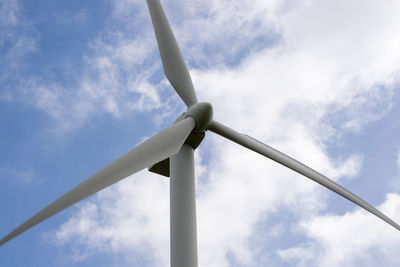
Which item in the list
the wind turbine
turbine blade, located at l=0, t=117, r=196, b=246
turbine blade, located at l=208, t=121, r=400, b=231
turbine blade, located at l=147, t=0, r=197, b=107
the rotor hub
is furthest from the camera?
turbine blade, located at l=147, t=0, r=197, b=107

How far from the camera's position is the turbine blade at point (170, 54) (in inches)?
539

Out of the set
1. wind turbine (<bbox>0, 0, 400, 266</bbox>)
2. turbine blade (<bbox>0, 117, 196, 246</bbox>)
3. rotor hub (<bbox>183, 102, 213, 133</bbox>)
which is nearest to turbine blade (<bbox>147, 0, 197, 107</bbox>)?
wind turbine (<bbox>0, 0, 400, 266</bbox>)

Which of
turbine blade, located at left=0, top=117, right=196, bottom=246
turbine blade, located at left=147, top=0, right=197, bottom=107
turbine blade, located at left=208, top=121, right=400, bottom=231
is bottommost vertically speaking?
turbine blade, located at left=0, top=117, right=196, bottom=246

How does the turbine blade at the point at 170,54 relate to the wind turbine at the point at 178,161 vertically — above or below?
above

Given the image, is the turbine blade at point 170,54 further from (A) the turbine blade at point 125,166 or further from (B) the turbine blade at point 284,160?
(A) the turbine blade at point 125,166

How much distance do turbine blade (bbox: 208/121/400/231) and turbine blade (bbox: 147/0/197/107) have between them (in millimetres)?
1496

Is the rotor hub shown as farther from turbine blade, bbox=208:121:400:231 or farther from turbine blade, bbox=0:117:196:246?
turbine blade, bbox=208:121:400:231

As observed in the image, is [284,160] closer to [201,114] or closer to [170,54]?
[201,114]

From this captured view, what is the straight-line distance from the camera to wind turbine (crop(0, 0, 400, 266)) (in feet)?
30.2

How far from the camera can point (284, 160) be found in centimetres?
1373

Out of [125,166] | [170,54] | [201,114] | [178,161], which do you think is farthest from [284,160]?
[125,166]

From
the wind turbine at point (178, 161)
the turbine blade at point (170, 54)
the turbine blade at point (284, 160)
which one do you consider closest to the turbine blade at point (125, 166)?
the wind turbine at point (178, 161)

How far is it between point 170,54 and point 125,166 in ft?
16.7

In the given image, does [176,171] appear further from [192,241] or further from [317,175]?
[317,175]
